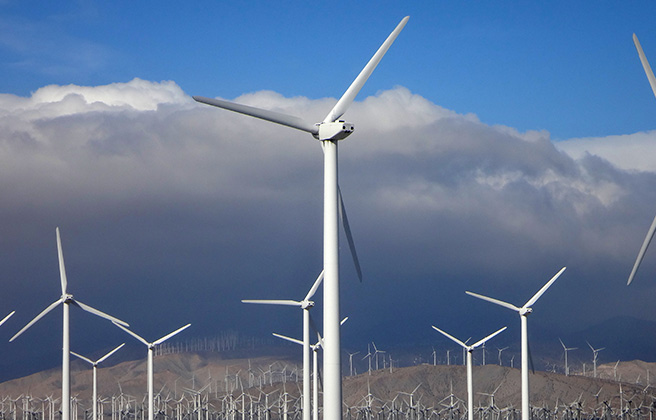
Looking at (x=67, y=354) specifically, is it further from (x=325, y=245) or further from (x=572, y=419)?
(x=572, y=419)

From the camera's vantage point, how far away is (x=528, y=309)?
74.2m

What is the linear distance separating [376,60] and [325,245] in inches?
354

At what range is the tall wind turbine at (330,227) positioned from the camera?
33.6 meters

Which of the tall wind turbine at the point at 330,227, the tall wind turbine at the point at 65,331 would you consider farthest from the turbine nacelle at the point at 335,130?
Answer: the tall wind turbine at the point at 65,331

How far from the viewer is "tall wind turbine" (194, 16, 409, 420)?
33.6m

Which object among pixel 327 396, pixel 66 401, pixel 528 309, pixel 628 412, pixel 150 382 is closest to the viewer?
pixel 327 396

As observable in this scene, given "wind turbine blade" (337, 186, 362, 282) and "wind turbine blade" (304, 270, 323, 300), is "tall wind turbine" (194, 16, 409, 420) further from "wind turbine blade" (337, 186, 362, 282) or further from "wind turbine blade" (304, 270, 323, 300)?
"wind turbine blade" (304, 270, 323, 300)

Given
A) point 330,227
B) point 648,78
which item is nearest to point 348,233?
point 330,227

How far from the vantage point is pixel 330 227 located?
113ft

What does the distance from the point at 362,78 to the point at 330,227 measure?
757 centimetres

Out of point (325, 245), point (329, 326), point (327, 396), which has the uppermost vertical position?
point (325, 245)

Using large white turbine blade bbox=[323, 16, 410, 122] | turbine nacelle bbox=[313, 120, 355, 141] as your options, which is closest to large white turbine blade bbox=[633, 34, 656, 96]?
large white turbine blade bbox=[323, 16, 410, 122]

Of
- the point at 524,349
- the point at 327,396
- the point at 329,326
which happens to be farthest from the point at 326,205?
the point at 524,349

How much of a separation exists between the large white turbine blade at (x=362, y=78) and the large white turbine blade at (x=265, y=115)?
3.22ft
